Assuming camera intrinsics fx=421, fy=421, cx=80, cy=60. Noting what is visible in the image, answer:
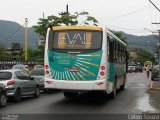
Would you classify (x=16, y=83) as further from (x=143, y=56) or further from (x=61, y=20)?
(x=143, y=56)

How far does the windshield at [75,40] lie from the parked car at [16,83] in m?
2.12

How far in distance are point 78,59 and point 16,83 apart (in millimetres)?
2918

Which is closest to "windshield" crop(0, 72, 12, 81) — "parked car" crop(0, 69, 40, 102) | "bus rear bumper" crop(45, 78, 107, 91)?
"parked car" crop(0, 69, 40, 102)

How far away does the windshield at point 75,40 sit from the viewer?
16781mm

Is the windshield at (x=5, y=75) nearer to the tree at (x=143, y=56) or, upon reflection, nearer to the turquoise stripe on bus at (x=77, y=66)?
the turquoise stripe on bus at (x=77, y=66)

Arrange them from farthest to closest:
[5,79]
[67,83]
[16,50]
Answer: [16,50]
[5,79]
[67,83]

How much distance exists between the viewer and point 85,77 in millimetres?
16469

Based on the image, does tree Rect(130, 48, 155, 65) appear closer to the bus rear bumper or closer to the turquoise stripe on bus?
the turquoise stripe on bus

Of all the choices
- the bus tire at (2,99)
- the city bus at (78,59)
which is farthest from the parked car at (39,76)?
the bus tire at (2,99)

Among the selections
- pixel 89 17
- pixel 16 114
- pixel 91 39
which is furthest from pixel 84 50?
pixel 89 17

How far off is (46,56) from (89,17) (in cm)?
3409

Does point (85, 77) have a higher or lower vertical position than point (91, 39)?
lower

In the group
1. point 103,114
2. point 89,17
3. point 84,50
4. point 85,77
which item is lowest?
point 103,114

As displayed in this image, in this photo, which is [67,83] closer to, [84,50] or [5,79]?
[84,50]
